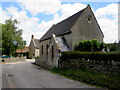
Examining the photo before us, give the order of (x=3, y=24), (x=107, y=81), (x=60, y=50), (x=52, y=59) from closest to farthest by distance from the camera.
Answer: (x=107, y=81) < (x=60, y=50) < (x=52, y=59) < (x=3, y=24)

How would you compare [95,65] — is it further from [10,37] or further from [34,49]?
[34,49]

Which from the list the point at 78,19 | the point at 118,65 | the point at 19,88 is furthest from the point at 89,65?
the point at 78,19

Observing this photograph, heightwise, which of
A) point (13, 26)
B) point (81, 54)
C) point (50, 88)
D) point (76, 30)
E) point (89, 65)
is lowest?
point (50, 88)

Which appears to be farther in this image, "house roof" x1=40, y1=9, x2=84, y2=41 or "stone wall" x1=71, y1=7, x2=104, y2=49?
"house roof" x1=40, y1=9, x2=84, y2=41

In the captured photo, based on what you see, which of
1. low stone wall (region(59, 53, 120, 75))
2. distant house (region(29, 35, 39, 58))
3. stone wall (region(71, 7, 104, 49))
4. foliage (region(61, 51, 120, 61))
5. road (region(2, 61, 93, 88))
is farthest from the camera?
distant house (region(29, 35, 39, 58))

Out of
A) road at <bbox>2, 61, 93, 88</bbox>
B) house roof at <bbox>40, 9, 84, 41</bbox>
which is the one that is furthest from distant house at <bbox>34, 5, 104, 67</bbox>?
road at <bbox>2, 61, 93, 88</bbox>

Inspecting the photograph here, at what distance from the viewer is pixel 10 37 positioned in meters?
43.3

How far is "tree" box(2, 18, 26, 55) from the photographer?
43.3m

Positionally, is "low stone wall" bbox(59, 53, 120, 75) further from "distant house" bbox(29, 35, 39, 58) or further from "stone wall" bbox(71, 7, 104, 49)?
"distant house" bbox(29, 35, 39, 58)

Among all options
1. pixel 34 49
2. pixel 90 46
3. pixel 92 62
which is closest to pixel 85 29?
pixel 90 46

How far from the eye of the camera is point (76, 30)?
77.5 feet

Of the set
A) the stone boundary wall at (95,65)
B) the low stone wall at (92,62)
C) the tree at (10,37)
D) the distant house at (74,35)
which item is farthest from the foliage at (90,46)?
the tree at (10,37)

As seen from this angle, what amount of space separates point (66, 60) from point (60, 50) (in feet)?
7.74

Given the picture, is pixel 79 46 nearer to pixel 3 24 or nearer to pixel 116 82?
pixel 116 82
